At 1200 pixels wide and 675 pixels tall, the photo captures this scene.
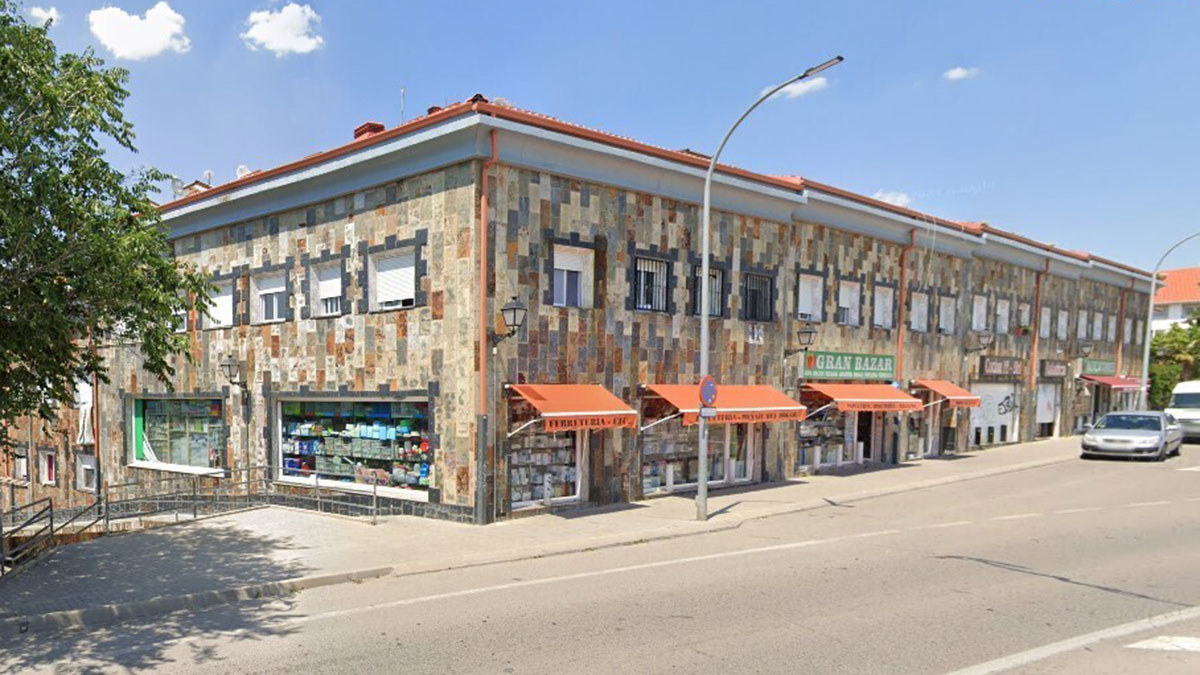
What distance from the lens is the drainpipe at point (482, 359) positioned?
12.1 meters

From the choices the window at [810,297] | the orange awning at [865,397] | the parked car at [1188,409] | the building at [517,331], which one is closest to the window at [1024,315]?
the parked car at [1188,409]

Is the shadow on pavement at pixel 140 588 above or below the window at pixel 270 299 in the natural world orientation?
below

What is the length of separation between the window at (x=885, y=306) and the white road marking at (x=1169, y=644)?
48.3ft

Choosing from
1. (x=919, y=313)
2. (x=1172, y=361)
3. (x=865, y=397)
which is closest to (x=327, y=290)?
(x=865, y=397)

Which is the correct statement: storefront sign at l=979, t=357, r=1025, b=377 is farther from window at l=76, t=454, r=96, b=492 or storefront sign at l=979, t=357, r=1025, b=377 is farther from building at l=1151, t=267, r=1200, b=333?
building at l=1151, t=267, r=1200, b=333

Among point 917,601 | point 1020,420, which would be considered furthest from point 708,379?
point 1020,420

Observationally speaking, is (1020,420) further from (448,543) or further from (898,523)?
(448,543)

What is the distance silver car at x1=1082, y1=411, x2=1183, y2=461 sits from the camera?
20.5m

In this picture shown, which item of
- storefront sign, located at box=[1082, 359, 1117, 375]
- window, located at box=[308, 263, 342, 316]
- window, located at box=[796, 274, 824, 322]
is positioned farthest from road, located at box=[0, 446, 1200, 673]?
storefront sign, located at box=[1082, 359, 1117, 375]

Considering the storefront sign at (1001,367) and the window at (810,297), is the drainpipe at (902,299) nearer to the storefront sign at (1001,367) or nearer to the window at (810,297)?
the window at (810,297)

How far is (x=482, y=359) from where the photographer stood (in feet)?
39.8

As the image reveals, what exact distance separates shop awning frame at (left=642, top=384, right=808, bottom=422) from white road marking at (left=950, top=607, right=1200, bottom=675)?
702cm

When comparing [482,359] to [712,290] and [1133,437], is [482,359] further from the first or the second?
[1133,437]

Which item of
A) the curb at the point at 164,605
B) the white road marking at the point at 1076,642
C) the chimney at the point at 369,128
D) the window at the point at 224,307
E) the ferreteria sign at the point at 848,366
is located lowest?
the curb at the point at 164,605
